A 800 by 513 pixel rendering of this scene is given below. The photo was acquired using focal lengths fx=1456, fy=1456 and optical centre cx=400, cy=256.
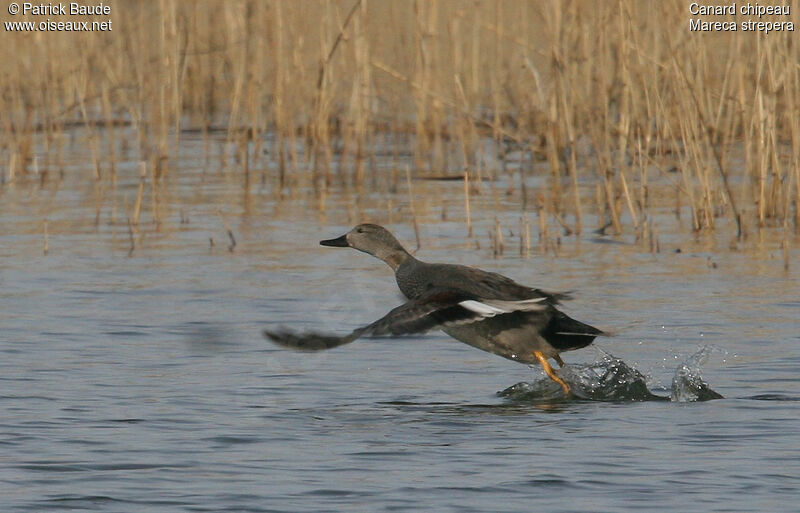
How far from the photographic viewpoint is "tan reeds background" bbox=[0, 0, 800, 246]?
34.1ft

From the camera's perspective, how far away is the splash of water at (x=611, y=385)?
265 inches

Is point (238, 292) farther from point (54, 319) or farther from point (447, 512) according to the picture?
point (447, 512)

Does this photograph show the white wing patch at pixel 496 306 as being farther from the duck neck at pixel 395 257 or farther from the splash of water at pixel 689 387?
the duck neck at pixel 395 257

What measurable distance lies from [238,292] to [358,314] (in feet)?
3.28

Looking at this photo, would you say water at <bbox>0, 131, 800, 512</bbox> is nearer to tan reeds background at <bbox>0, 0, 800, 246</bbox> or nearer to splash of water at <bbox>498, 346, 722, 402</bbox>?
splash of water at <bbox>498, 346, 722, 402</bbox>

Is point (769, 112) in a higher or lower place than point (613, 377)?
higher

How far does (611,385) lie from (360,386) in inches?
47.5

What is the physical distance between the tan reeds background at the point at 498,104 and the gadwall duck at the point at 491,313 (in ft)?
9.82

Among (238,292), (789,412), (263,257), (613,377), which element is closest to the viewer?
(789,412)

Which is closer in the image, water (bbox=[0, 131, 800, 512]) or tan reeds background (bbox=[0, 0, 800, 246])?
water (bbox=[0, 131, 800, 512])

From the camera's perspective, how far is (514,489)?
5.15 m

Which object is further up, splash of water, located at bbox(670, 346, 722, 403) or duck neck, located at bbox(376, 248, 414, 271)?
duck neck, located at bbox(376, 248, 414, 271)

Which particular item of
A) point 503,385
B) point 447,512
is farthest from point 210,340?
point 447,512

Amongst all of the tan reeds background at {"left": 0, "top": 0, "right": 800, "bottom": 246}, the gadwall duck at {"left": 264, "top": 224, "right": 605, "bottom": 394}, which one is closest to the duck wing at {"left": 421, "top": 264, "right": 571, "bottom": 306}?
the gadwall duck at {"left": 264, "top": 224, "right": 605, "bottom": 394}
